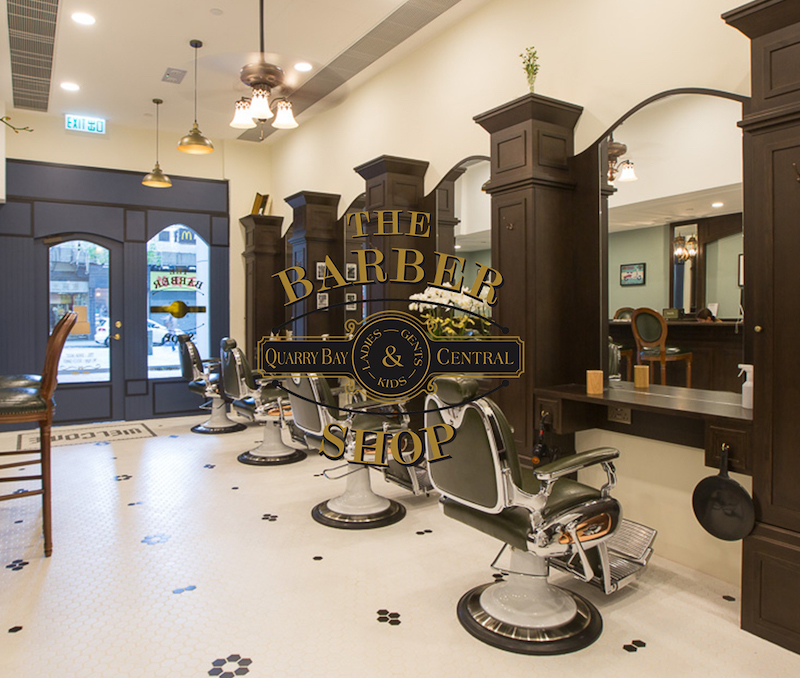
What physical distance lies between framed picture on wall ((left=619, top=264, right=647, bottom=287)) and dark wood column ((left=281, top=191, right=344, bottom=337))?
11.1 ft

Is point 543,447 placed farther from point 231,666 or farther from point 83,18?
point 83,18

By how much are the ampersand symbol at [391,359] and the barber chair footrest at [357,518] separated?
1.20m

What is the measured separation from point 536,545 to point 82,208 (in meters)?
6.75

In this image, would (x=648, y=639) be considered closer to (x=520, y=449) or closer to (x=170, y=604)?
(x=520, y=449)

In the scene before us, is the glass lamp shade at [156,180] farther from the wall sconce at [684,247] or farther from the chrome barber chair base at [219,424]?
the wall sconce at [684,247]

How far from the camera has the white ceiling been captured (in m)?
4.46

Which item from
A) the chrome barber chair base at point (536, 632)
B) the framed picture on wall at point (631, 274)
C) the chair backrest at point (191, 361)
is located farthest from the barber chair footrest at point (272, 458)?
the framed picture on wall at point (631, 274)

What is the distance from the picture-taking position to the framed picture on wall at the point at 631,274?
3367 mm

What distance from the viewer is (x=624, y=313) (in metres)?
3.46

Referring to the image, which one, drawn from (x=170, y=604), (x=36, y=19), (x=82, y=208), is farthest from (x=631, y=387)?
(x=82, y=208)

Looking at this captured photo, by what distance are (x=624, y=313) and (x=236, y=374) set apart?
11.3ft

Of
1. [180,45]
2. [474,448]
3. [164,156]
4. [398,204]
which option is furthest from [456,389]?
[164,156]

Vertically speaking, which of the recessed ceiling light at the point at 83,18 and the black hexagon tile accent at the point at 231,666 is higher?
the recessed ceiling light at the point at 83,18

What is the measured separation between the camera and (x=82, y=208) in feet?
22.8
